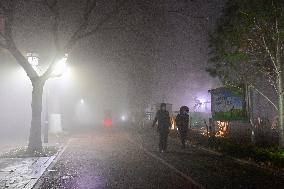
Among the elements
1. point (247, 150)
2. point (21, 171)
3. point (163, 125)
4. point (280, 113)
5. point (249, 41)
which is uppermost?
point (249, 41)

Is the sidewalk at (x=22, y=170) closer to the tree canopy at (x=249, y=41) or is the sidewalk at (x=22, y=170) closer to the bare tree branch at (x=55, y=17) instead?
the bare tree branch at (x=55, y=17)

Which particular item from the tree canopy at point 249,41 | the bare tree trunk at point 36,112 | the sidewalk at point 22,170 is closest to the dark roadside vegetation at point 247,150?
the tree canopy at point 249,41

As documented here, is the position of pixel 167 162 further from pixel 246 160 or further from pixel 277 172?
pixel 277 172

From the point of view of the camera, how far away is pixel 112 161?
1324 cm

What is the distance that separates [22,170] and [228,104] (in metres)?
9.07

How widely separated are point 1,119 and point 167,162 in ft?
78.2

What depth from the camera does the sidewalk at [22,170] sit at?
9.47 metres

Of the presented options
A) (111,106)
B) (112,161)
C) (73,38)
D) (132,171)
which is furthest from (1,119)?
(111,106)

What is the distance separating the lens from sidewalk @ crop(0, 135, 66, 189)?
947cm

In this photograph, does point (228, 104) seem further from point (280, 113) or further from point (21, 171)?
point (21, 171)

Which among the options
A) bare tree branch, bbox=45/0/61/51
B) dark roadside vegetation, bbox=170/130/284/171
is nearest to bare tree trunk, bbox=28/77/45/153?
bare tree branch, bbox=45/0/61/51

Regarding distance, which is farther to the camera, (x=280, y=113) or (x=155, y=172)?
(x=280, y=113)

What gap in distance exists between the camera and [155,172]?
10633 millimetres

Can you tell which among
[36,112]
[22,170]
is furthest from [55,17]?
[22,170]
